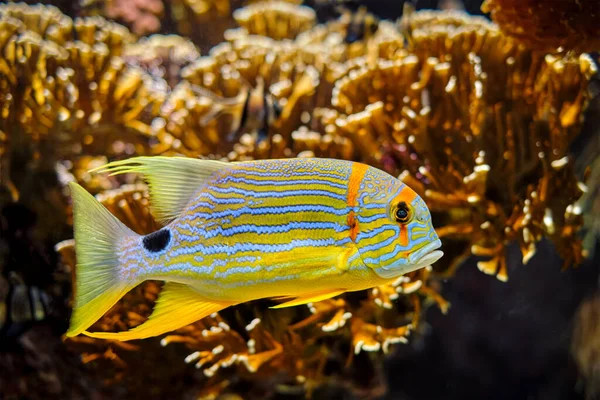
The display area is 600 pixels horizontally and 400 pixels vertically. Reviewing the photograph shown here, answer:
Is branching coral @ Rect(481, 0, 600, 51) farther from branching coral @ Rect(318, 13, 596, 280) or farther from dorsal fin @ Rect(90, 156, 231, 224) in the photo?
dorsal fin @ Rect(90, 156, 231, 224)

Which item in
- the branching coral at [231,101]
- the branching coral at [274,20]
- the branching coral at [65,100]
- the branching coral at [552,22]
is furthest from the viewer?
the branching coral at [274,20]

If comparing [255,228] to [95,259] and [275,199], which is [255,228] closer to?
[275,199]

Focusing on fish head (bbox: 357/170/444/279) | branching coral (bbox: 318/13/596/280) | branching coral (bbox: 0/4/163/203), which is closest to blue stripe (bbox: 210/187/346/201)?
fish head (bbox: 357/170/444/279)

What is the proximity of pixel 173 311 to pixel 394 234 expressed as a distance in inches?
31.5

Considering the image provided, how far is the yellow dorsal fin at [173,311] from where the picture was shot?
5.19 feet

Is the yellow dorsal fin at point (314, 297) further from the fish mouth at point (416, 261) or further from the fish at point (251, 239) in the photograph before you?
the fish mouth at point (416, 261)

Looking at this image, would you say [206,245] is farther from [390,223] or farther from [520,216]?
[520,216]

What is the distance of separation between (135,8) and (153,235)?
6970 millimetres

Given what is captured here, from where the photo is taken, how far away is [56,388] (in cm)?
370

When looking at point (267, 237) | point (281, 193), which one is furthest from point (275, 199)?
point (267, 237)

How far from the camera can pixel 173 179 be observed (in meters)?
1.73

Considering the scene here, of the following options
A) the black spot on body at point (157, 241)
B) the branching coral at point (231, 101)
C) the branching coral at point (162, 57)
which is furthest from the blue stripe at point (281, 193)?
the branching coral at point (162, 57)

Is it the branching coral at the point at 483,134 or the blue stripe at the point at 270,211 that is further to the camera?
the branching coral at the point at 483,134

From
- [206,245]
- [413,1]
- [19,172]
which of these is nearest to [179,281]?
[206,245]
